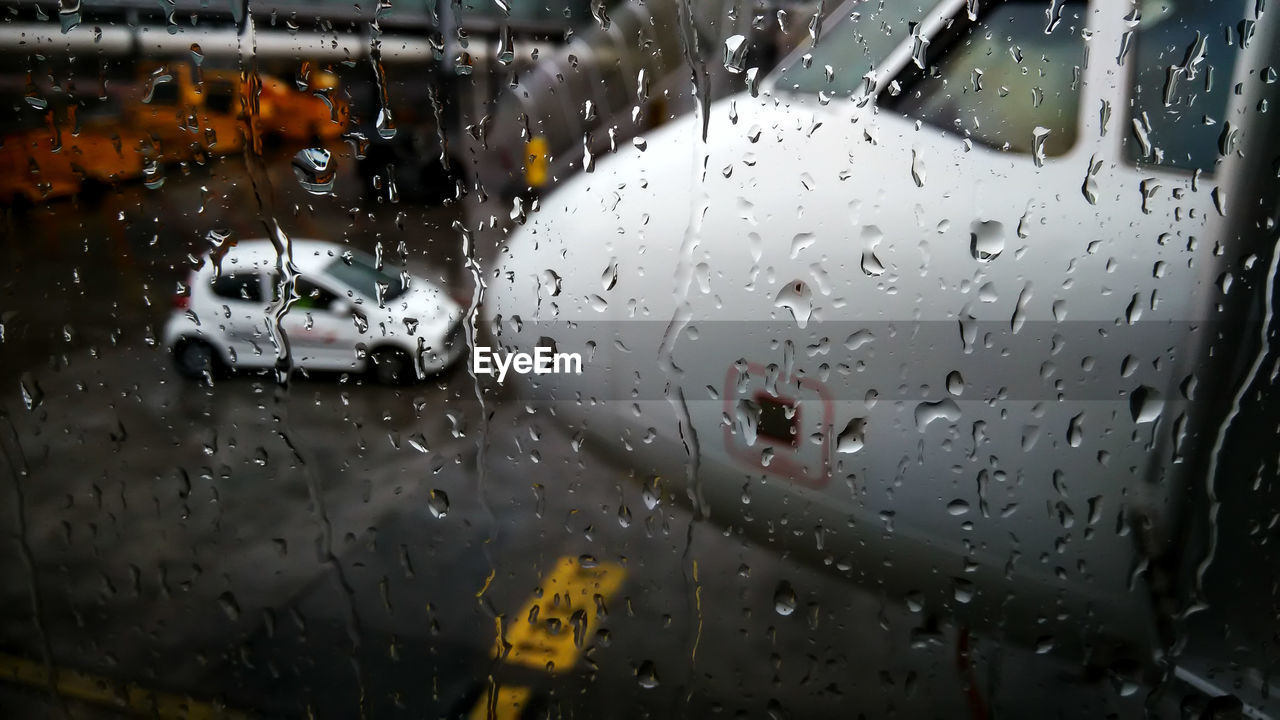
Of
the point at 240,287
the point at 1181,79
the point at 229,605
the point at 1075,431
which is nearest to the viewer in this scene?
the point at 1181,79

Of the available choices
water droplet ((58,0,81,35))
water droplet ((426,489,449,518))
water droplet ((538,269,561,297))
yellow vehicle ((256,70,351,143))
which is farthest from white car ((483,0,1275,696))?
water droplet ((58,0,81,35))

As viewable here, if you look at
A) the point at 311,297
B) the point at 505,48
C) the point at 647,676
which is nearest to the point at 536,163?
the point at 505,48

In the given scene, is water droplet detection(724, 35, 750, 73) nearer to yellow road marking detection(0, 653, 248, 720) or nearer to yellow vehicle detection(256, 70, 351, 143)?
yellow vehicle detection(256, 70, 351, 143)

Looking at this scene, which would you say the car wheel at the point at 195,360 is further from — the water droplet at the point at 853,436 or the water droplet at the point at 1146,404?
the water droplet at the point at 1146,404

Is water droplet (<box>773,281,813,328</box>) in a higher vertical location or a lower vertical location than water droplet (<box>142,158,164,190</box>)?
lower

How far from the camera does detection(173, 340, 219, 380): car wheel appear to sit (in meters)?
1.36

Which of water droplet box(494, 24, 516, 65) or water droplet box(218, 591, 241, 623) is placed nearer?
water droplet box(494, 24, 516, 65)

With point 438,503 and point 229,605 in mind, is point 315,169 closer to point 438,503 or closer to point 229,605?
point 438,503

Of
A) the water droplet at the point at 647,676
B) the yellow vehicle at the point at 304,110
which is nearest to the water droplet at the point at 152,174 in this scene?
the yellow vehicle at the point at 304,110

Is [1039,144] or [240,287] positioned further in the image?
[240,287]

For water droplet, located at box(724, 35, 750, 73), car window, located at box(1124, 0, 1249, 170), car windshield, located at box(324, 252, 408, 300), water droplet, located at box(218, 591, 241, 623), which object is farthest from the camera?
water droplet, located at box(218, 591, 241, 623)

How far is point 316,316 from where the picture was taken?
1.34 meters

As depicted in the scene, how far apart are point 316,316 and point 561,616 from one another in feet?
2.26

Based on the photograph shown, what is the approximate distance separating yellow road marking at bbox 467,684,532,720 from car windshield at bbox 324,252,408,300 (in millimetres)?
746
